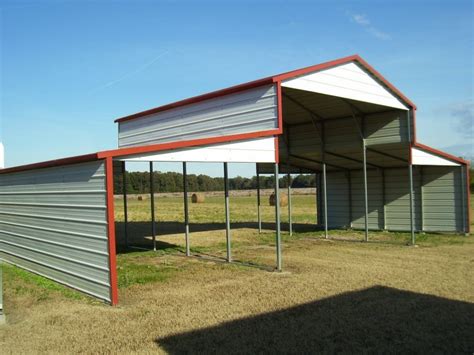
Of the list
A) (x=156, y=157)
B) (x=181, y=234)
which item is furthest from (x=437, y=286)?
(x=181, y=234)

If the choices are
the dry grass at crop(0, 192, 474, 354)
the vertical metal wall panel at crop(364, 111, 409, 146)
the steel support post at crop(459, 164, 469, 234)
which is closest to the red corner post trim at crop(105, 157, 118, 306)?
the dry grass at crop(0, 192, 474, 354)

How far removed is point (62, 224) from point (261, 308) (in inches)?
195

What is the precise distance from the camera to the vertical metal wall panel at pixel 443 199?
1844 centimetres

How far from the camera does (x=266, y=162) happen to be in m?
11.2

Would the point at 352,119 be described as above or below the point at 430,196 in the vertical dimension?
above

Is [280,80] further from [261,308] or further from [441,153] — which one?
[441,153]

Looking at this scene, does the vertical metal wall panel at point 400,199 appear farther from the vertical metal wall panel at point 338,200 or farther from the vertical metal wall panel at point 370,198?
the vertical metal wall panel at point 338,200

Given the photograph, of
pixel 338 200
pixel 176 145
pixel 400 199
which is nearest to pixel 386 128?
pixel 400 199

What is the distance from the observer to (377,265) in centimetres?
1170

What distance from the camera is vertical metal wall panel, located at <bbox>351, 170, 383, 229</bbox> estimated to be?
20.8 meters

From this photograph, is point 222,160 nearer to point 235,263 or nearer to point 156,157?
point 156,157

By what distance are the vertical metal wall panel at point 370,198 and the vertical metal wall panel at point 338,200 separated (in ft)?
1.31

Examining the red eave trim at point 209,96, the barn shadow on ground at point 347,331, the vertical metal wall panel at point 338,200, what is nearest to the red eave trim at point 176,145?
the red eave trim at point 209,96

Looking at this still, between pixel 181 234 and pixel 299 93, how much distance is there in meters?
9.17
